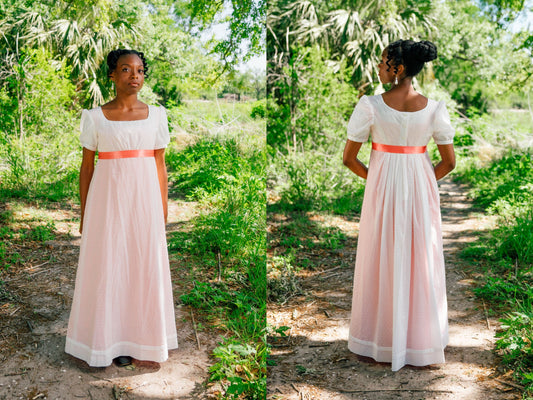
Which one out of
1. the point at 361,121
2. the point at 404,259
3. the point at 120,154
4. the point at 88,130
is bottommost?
the point at 404,259

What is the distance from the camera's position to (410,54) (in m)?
2.70

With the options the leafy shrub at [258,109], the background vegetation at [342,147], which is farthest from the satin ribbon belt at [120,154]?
the leafy shrub at [258,109]

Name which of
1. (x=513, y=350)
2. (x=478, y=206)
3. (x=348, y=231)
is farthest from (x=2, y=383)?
(x=478, y=206)

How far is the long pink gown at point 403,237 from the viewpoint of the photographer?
2746 millimetres

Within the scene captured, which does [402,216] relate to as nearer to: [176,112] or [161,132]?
[161,132]

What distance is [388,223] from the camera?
2820 millimetres

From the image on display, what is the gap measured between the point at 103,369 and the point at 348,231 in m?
3.60

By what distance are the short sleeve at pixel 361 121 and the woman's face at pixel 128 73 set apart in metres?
1.20

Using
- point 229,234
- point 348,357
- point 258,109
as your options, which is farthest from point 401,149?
point 258,109

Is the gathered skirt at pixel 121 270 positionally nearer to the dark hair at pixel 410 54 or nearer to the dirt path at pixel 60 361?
the dirt path at pixel 60 361

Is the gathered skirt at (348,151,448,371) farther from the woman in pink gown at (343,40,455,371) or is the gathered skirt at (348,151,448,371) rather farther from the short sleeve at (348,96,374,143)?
the short sleeve at (348,96,374,143)

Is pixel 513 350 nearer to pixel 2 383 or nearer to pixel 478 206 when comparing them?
pixel 2 383

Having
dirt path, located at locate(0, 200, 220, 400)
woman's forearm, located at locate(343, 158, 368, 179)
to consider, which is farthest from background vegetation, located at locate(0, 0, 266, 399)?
woman's forearm, located at locate(343, 158, 368, 179)

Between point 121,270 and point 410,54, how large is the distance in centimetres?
199
